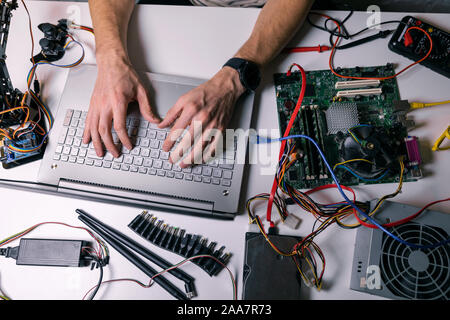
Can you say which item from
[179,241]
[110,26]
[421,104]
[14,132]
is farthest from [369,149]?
[14,132]

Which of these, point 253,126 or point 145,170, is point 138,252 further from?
point 253,126

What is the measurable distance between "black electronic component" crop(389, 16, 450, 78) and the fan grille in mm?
588

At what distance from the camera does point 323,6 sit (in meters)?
1.40

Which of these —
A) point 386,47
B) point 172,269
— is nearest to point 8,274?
point 172,269

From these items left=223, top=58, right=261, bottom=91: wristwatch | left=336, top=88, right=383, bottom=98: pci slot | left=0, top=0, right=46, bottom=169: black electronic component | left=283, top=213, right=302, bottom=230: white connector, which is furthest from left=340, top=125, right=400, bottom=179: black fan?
left=0, top=0, right=46, bottom=169: black electronic component

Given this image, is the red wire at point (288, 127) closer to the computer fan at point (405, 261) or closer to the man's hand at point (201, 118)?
the man's hand at point (201, 118)

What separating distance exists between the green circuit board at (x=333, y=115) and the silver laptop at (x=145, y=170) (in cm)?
17

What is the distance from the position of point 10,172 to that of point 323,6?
157 cm

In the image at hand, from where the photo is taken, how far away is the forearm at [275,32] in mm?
999

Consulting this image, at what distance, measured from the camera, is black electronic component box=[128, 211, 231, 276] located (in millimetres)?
875

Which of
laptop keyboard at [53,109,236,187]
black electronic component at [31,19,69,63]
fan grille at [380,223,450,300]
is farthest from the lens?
black electronic component at [31,19,69,63]

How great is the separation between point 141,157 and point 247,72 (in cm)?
46

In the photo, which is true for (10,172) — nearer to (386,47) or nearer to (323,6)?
(386,47)

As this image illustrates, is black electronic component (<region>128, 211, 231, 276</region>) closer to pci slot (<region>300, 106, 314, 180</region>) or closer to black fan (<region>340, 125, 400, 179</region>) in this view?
pci slot (<region>300, 106, 314, 180</region>)
